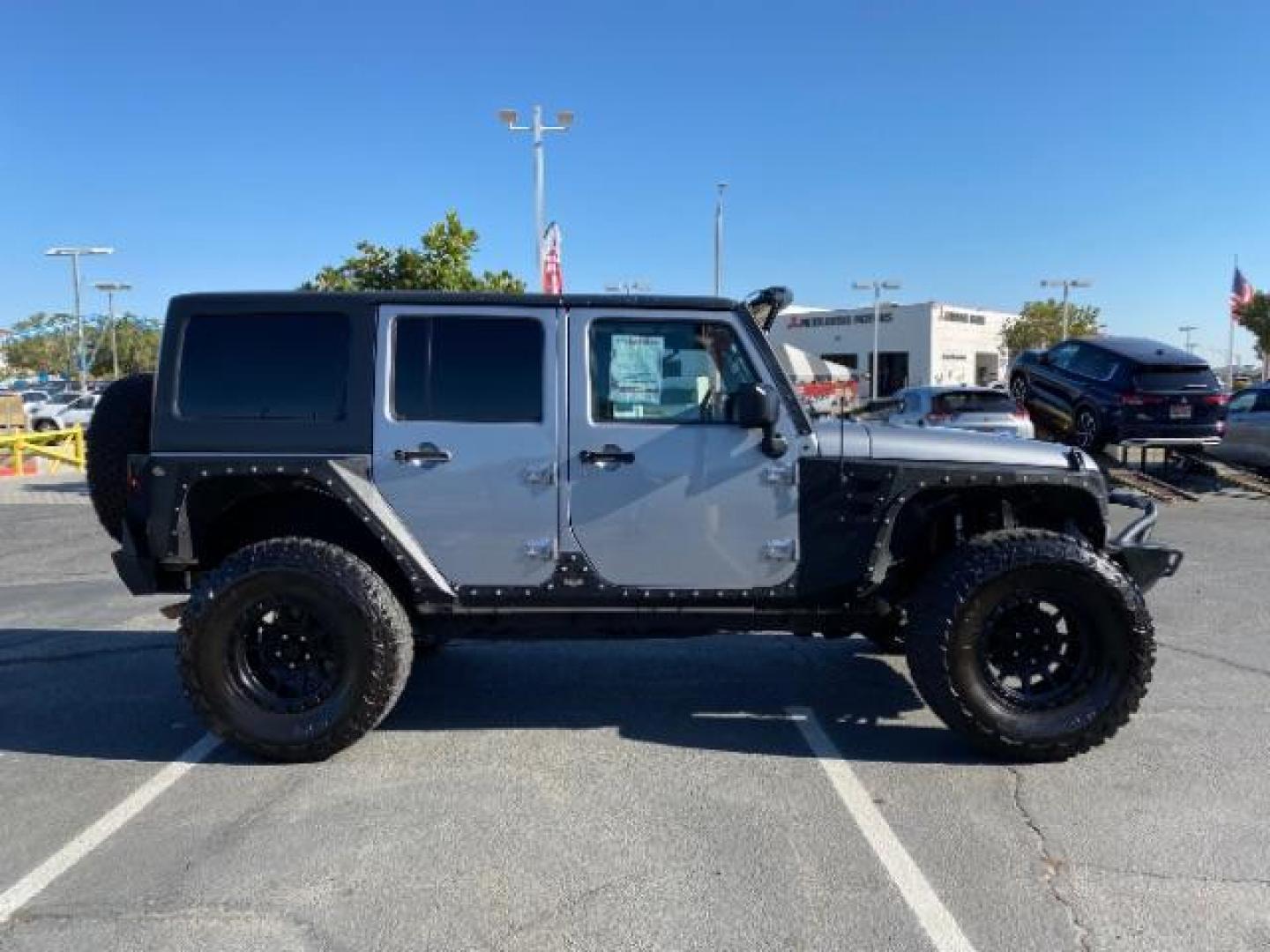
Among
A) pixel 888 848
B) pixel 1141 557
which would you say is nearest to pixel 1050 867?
pixel 888 848

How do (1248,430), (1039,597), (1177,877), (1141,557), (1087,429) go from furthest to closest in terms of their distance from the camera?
1. (1248,430)
2. (1087,429)
3. (1141,557)
4. (1039,597)
5. (1177,877)

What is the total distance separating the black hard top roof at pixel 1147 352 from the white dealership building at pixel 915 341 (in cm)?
5917

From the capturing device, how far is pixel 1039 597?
160 inches

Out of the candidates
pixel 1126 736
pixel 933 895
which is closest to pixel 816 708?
pixel 1126 736

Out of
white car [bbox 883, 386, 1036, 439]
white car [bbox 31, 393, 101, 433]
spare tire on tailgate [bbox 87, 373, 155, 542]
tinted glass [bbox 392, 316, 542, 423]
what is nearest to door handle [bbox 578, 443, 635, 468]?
tinted glass [bbox 392, 316, 542, 423]

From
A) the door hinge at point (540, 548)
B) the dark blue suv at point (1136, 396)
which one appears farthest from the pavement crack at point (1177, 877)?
the dark blue suv at point (1136, 396)

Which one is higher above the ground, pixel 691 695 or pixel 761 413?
pixel 761 413

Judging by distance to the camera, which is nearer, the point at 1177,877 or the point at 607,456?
the point at 1177,877

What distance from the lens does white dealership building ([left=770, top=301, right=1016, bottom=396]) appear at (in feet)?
244

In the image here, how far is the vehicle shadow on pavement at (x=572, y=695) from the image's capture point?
439cm

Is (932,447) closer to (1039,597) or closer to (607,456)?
(1039,597)

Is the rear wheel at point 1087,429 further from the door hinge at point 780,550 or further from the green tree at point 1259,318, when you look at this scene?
the green tree at point 1259,318

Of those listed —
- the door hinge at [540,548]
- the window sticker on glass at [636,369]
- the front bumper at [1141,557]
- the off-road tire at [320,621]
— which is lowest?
the off-road tire at [320,621]

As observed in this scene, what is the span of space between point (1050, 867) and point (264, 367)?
12.0 ft
